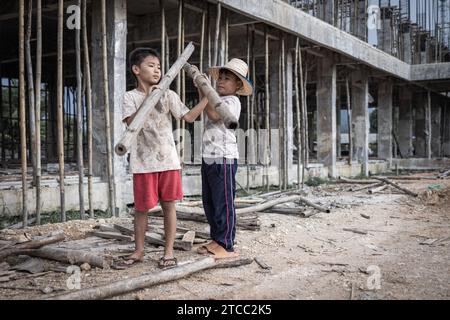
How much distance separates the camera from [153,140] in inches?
126

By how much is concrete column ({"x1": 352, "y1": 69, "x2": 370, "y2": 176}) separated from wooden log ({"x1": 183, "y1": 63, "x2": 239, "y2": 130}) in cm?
1125

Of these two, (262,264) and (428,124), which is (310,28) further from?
(428,124)

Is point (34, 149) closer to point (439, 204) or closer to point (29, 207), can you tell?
point (29, 207)

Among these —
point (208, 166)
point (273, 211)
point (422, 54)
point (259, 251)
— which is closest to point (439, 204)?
point (273, 211)

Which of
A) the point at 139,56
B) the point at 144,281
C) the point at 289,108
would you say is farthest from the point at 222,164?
the point at 289,108

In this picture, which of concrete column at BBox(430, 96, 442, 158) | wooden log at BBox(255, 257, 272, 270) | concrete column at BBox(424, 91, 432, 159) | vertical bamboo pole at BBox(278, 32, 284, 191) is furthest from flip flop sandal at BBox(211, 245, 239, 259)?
concrete column at BBox(430, 96, 442, 158)

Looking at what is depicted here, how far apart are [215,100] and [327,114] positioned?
8.91 m

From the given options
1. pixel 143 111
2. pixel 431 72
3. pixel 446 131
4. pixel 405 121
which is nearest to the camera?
pixel 143 111

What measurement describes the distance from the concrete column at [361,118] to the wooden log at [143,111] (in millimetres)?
11193

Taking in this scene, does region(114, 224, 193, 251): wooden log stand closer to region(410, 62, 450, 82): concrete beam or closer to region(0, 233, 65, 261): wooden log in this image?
region(0, 233, 65, 261): wooden log

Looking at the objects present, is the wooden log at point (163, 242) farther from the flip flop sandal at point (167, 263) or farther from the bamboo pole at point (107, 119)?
the bamboo pole at point (107, 119)

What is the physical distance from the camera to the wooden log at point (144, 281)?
2.36 meters

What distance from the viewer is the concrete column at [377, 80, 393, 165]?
15695 millimetres

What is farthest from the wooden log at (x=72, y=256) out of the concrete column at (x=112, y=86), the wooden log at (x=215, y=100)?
the concrete column at (x=112, y=86)
